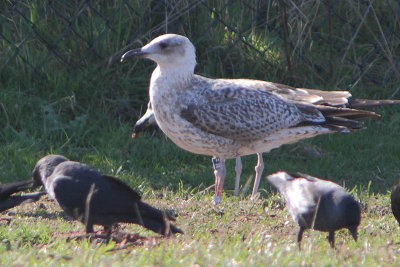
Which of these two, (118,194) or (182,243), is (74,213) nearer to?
(118,194)

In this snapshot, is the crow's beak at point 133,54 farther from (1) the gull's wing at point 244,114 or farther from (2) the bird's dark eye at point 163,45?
(1) the gull's wing at point 244,114

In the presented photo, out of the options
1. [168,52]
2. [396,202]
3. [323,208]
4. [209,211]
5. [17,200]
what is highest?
[168,52]

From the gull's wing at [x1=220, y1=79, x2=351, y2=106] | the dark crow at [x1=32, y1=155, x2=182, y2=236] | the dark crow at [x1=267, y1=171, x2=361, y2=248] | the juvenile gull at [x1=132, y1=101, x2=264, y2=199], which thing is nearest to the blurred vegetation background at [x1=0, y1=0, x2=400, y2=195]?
the juvenile gull at [x1=132, y1=101, x2=264, y2=199]

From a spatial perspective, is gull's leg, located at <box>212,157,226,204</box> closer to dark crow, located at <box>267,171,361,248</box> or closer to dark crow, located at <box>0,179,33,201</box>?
dark crow, located at <box>267,171,361,248</box>

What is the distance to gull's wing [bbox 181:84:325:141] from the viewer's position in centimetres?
623

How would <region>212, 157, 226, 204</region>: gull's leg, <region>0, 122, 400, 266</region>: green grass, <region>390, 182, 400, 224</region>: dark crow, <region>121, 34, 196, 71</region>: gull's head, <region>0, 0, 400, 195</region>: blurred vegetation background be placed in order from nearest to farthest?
<region>0, 122, 400, 266</region>: green grass < <region>390, 182, 400, 224</region>: dark crow < <region>212, 157, 226, 204</region>: gull's leg < <region>121, 34, 196, 71</region>: gull's head < <region>0, 0, 400, 195</region>: blurred vegetation background

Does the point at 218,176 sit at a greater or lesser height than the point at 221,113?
lesser

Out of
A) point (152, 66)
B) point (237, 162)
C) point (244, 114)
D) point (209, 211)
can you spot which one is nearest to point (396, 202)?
point (209, 211)

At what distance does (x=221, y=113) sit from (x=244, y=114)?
17 centimetres

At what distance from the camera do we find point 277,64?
8.12 m

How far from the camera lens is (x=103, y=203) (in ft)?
16.7

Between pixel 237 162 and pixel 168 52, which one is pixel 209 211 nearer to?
pixel 237 162

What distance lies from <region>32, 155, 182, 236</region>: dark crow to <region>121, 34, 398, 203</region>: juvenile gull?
1.13 metres

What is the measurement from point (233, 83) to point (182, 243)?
186 cm
